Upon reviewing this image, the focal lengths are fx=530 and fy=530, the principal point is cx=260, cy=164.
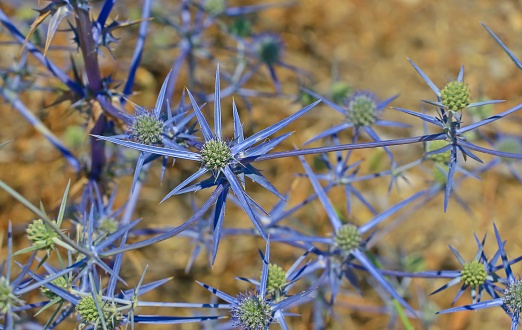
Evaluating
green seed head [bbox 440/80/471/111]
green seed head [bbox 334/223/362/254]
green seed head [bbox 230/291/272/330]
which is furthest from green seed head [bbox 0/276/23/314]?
green seed head [bbox 440/80/471/111]

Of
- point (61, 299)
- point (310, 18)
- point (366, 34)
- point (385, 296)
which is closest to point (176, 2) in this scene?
point (310, 18)

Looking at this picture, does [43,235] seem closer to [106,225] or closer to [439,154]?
[106,225]

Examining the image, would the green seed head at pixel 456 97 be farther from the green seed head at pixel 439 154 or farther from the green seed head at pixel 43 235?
the green seed head at pixel 43 235

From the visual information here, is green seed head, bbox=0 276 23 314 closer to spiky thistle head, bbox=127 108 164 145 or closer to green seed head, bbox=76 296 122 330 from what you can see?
green seed head, bbox=76 296 122 330

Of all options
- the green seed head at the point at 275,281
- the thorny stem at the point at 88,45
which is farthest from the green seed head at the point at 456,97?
the thorny stem at the point at 88,45

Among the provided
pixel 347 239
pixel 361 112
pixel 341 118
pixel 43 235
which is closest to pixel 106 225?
pixel 43 235

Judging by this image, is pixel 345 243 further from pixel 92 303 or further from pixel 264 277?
pixel 92 303
